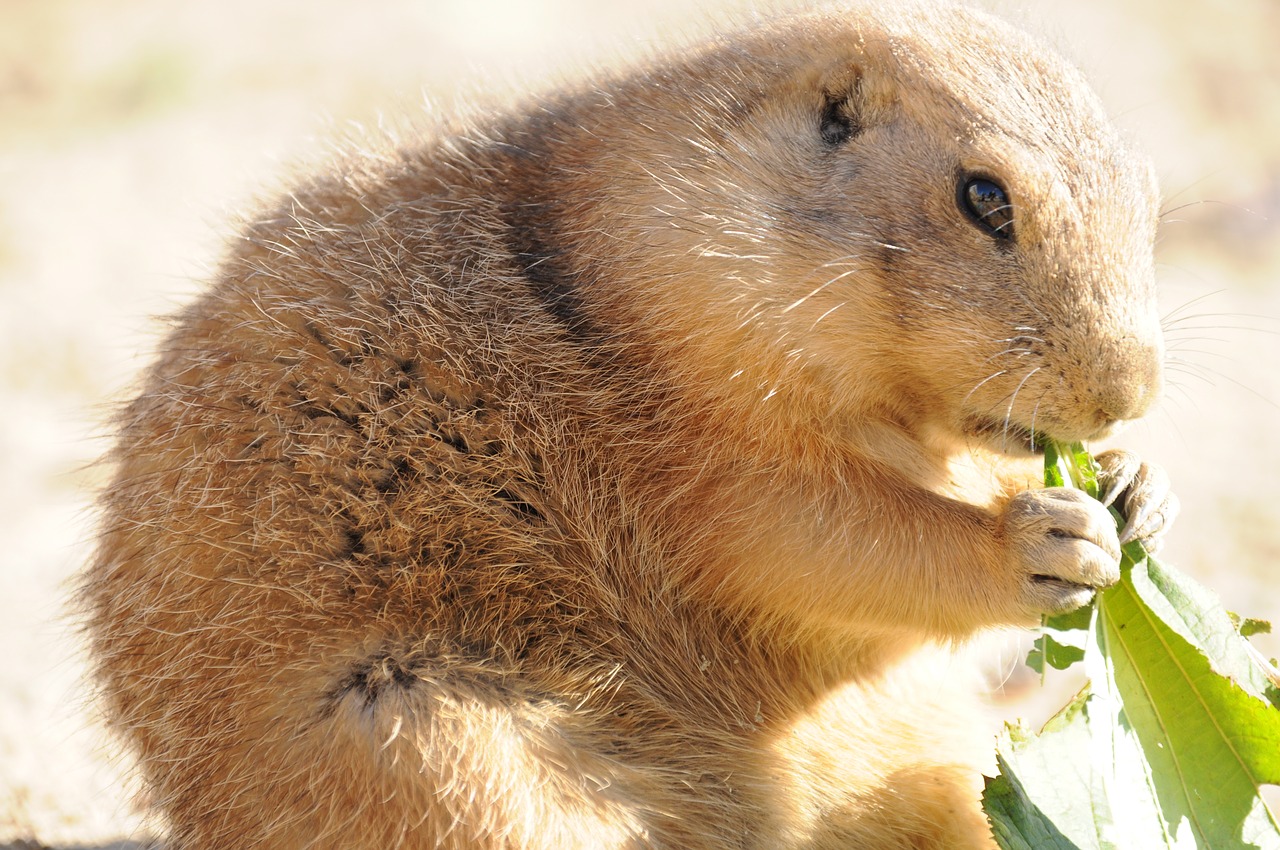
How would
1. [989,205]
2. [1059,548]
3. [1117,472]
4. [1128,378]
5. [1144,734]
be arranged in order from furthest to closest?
1. [1117,472]
2. [1144,734]
3. [1059,548]
4. [989,205]
5. [1128,378]

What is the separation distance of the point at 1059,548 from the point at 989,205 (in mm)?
1026

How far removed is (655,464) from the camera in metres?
4.07

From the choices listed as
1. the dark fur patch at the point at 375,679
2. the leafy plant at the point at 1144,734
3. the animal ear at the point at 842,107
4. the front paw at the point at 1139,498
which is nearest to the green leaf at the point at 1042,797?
the leafy plant at the point at 1144,734

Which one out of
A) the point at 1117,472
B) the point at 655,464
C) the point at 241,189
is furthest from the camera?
the point at 241,189

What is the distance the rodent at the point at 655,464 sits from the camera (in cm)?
342

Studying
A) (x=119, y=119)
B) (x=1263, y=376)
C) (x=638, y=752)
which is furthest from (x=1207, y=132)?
(x=119, y=119)

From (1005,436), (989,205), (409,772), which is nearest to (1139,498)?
(1005,436)

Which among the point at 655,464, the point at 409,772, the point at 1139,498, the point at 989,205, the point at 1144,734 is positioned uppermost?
the point at 989,205

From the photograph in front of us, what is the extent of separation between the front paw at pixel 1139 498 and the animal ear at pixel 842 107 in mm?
1375

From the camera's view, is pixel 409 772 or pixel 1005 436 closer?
pixel 409 772

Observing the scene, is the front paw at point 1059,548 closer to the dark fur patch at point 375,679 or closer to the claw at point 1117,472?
the claw at point 1117,472

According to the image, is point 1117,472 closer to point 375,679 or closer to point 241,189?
point 375,679

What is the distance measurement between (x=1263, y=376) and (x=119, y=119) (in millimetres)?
10055

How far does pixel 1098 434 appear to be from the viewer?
3426 millimetres
